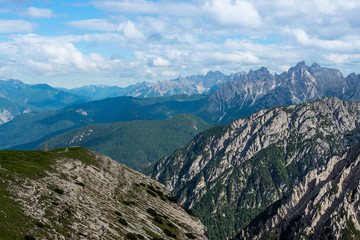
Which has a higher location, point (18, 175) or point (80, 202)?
point (18, 175)

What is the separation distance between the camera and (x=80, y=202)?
59594 mm

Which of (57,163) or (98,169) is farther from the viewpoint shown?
(98,169)

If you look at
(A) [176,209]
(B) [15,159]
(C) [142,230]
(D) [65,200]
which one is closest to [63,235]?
(D) [65,200]

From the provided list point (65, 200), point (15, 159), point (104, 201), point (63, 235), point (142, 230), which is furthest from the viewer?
point (15, 159)

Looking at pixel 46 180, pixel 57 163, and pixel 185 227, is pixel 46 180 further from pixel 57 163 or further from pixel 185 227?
pixel 185 227

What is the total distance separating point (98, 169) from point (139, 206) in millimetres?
17780

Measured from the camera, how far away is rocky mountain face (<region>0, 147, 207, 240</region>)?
46.4m

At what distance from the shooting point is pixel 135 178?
310 feet

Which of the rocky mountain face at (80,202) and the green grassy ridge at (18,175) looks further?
the rocky mountain face at (80,202)

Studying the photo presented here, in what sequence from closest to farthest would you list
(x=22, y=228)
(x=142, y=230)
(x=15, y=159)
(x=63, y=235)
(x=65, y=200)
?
(x=22, y=228), (x=63, y=235), (x=65, y=200), (x=142, y=230), (x=15, y=159)

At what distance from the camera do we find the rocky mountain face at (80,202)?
46375mm

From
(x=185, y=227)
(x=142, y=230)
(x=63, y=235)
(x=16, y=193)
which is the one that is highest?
(x=16, y=193)

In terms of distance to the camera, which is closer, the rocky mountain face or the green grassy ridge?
the green grassy ridge

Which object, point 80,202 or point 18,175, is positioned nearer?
point 18,175
